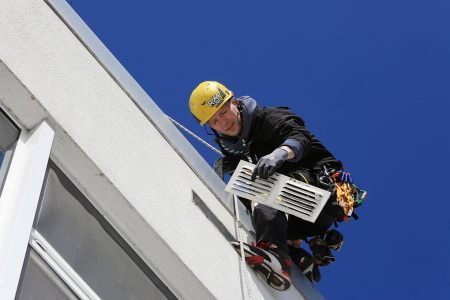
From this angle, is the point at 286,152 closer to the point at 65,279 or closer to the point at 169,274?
the point at 169,274

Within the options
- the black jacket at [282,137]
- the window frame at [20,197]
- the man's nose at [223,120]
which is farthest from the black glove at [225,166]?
the window frame at [20,197]

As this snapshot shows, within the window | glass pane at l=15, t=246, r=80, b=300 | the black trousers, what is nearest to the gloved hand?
the black trousers

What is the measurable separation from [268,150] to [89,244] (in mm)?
1960

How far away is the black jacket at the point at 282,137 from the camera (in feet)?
12.2

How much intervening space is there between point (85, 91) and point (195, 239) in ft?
3.48

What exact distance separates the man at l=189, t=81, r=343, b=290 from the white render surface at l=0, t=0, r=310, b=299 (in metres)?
0.32

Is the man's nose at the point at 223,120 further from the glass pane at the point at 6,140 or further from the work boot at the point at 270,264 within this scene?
the glass pane at the point at 6,140

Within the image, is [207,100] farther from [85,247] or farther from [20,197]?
[20,197]

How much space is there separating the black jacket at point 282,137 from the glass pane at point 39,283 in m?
2.08

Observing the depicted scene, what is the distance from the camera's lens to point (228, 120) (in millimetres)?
4086

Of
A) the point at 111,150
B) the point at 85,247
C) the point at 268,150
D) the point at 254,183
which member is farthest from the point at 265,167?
the point at 85,247

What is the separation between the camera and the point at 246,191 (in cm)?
321

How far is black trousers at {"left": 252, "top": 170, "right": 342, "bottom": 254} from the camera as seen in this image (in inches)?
139

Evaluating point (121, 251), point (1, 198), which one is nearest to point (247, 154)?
point (121, 251)
